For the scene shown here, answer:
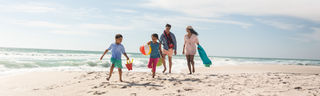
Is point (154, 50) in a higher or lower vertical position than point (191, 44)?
lower

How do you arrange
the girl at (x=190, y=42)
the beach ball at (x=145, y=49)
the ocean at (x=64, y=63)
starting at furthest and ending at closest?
the ocean at (x=64, y=63) < the girl at (x=190, y=42) < the beach ball at (x=145, y=49)

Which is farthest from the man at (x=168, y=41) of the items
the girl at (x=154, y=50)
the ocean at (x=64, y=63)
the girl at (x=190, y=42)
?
the ocean at (x=64, y=63)

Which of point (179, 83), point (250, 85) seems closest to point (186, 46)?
point (179, 83)

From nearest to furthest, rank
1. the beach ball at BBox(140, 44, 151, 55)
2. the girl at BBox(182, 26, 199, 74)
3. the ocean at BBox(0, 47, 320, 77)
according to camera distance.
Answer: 1. the beach ball at BBox(140, 44, 151, 55)
2. the girl at BBox(182, 26, 199, 74)
3. the ocean at BBox(0, 47, 320, 77)

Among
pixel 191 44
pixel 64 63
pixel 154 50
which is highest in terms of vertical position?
pixel 191 44

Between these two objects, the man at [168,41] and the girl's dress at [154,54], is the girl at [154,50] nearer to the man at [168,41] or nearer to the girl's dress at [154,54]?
the girl's dress at [154,54]

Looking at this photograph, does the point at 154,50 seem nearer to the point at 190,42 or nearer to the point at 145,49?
the point at 145,49

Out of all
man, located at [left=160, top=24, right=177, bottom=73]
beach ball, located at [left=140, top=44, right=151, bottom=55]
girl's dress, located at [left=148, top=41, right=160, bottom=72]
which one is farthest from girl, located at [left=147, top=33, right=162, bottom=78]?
man, located at [left=160, top=24, right=177, bottom=73]

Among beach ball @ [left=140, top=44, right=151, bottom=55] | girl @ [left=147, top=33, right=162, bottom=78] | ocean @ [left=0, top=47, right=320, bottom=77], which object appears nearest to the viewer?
beach ball @ [left=140, top=44, right=151, bottom=55]

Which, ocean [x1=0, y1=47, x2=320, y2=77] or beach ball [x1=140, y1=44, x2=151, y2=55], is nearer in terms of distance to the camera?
beach ball [x1=140, y1=44, x2=151, y2=55]

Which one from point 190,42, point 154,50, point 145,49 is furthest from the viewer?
point 190,42

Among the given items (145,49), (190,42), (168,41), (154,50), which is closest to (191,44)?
(190,42)

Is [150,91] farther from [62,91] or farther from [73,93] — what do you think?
[62,91]

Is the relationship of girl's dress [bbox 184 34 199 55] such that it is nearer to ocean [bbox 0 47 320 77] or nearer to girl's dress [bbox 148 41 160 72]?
girl's dress [bbox 148 41 160 72]
